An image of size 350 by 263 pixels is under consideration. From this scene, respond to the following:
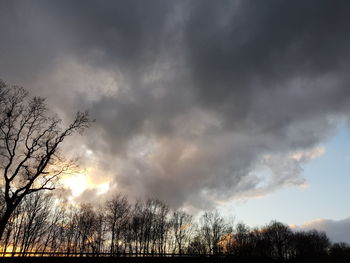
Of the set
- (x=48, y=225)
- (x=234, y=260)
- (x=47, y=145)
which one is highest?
(x=47, y=145)

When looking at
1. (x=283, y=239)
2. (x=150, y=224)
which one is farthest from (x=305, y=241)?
(x=150, y=224)

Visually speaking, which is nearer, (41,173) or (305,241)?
(41,173)

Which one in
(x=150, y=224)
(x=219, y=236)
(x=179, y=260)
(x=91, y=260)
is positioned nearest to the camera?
(x=91, y=260)

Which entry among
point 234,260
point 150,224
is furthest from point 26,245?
point 234,260

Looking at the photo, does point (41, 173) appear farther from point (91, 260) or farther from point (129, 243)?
point (129, 243)

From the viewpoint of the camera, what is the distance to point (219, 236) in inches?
3031

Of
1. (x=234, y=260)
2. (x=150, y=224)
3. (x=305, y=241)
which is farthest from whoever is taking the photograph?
(x=305, y=241)

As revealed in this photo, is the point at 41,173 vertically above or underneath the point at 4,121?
underneath

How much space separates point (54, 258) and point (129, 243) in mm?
45209

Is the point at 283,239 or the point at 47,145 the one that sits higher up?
the point at 47,145

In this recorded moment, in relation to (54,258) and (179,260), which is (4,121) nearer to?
(54,258)

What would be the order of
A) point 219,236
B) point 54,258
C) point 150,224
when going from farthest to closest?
point 219,236 < point 150,224 < point 54,258

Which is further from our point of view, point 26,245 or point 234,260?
point 26,245

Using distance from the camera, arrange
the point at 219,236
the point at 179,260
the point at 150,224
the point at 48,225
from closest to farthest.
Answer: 1. the point at 179,260
2. the point at 48,225
3. the point at 150,224
4. the point at 219,236
